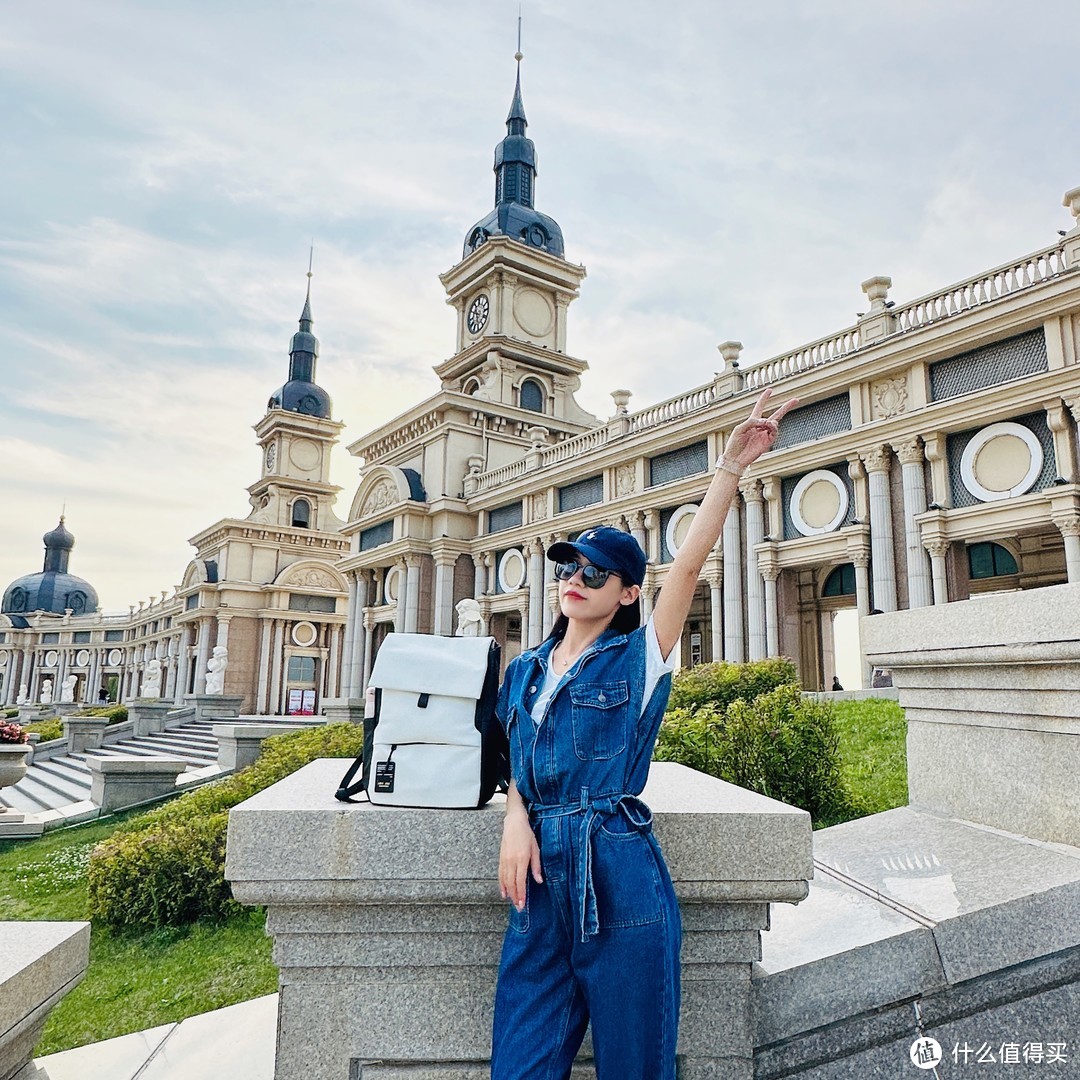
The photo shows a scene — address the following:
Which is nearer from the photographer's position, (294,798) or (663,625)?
(663,625)

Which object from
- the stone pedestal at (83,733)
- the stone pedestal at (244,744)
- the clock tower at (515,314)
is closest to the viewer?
the stone pedestal at (244,744)

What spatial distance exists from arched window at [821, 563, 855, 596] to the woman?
77.0 feet

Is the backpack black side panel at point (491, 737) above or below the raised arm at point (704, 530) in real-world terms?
below

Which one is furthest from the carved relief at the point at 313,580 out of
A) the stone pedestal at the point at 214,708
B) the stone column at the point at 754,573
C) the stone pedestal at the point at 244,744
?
the stone pedestal at the point at 244,744

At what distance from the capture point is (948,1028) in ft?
9.04

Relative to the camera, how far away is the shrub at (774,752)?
654 centimetres

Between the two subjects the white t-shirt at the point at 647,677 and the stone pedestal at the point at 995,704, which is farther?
the stone pedestal at the point at 995,704

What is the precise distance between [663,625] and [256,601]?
174 feet

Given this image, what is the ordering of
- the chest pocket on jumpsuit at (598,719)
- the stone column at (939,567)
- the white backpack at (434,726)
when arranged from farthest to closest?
the stone column at (939,567) < the white backpack at (434,726) < the chest pocket on jumpsuit at (598,719)

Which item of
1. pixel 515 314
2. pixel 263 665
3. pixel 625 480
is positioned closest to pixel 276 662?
pixel 263 665

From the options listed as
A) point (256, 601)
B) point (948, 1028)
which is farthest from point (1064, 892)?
point (256, 601)

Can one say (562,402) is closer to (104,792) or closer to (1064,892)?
(104,792)

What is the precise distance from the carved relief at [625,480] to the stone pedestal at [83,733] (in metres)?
19.1

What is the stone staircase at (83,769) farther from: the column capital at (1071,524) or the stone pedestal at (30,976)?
the column capital at (1071,524)
